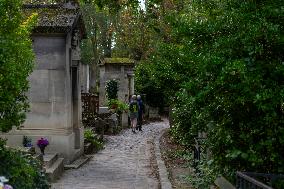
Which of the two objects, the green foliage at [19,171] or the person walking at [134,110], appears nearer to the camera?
the green foliage at [19,171]

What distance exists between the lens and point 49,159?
12.3 m

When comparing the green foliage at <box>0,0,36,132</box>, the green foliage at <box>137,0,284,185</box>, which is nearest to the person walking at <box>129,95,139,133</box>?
the green foliage at <box>0,0,36,132</box>

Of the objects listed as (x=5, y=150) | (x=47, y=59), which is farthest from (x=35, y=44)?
(x=5, y=150)

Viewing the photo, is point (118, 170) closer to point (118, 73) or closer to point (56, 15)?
point (56, 15)

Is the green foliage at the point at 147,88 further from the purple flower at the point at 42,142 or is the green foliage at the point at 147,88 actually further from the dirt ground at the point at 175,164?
the purple flower at the point at 42,142

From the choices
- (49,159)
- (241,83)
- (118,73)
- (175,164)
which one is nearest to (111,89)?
(118,73)

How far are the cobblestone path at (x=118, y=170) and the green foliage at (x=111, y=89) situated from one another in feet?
33.5

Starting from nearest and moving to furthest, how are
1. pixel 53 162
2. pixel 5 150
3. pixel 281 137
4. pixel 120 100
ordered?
pixel 281 137 < pixel 5 150 < pixel 53 162 < pixel 120 100

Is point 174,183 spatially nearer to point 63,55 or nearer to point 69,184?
point 69,184

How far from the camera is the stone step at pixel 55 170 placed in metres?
11.3

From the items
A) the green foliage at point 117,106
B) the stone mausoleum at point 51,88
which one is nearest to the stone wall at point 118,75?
the green foliage at point 117,106

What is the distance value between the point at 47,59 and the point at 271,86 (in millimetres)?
8756

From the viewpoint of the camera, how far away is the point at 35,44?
14031mm

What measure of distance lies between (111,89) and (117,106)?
288 cm
